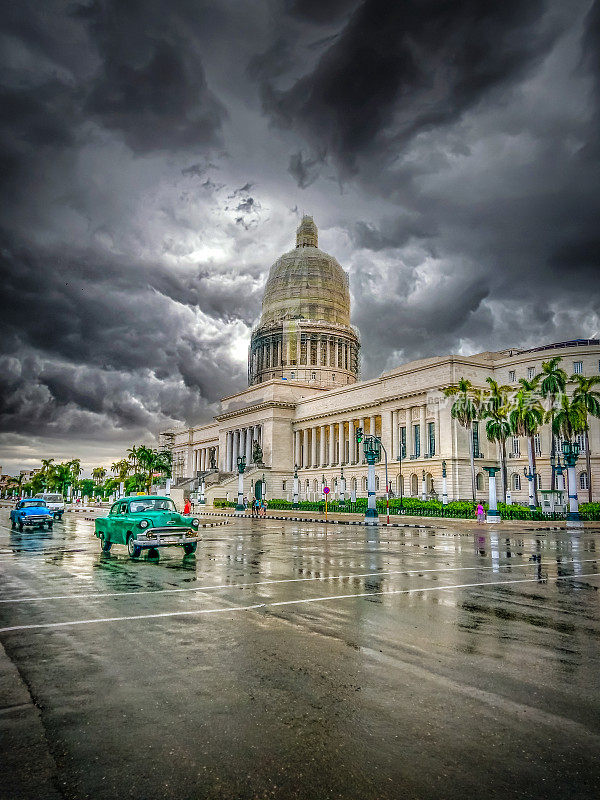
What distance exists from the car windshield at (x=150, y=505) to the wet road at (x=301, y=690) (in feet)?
20.6

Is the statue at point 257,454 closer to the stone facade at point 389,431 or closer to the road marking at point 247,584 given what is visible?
the stone facade at point 389,431

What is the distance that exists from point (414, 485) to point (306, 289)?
48317mm

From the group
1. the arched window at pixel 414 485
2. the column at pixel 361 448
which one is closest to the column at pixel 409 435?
the arched window at pixel 414 485

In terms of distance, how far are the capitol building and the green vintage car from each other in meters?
48.8

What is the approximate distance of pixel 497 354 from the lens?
80312mm

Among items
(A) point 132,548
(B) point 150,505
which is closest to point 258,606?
(A) point 132,548

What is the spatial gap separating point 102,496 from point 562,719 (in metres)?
177

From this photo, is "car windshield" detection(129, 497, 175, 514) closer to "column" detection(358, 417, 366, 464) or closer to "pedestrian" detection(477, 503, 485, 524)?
"pedestrian" detection(477, 503, 485, 524)

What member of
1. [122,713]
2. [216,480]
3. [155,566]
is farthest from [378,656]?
[216,480]

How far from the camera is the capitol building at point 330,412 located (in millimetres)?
65750

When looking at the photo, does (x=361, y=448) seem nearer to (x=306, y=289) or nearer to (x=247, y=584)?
(x=306, y=289)

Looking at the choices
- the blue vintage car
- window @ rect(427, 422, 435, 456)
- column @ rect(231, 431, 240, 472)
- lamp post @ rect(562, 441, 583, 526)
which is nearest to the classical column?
window @ rect(427, 422, 435, 456)

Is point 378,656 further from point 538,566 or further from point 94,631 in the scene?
point 538,566

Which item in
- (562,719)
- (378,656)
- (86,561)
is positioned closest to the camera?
(562,719)
